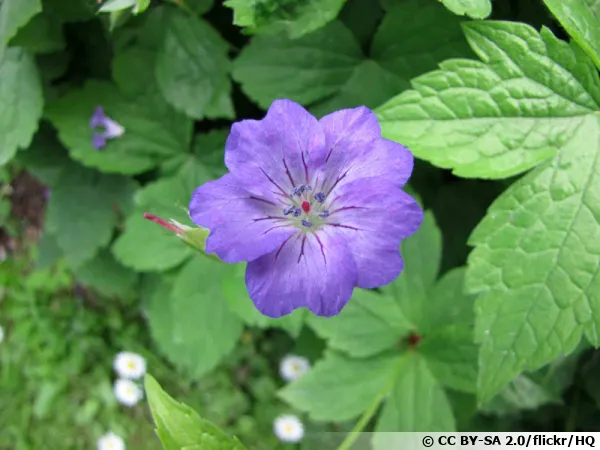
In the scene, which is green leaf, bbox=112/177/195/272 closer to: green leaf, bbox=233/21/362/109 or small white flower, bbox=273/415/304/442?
green leaf, bbox=233/21/362/109

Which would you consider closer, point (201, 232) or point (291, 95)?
point (201, 232)

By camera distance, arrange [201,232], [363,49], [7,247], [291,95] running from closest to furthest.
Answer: [201,232] < [291,95] < [363,49] < [7,247]

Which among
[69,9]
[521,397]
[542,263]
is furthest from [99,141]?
[521,397]

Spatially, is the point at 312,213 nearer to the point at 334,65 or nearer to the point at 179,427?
the point at 179,427

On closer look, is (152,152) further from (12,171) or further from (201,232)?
(12,171)

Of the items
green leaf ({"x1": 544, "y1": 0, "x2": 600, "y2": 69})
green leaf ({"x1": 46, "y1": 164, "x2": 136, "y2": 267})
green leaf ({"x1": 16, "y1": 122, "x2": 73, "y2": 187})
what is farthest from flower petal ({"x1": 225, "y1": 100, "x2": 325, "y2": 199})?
green leaf ({"x1": 16, "y1": 122, "x2": 73, "y2": 187})

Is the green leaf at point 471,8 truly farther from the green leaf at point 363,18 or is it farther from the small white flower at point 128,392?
the small white flower at point 128,392

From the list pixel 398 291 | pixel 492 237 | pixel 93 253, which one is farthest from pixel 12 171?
pixel 492 237

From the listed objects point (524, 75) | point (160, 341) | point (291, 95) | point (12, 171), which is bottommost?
point (12, 171)
